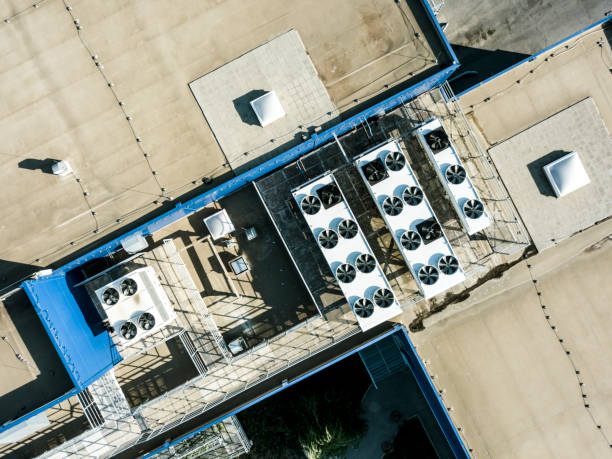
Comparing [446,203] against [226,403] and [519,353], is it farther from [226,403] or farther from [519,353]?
[226,403]

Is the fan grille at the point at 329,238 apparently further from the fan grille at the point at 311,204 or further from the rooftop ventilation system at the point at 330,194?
the rooftop ventilation system at the point at 330,194

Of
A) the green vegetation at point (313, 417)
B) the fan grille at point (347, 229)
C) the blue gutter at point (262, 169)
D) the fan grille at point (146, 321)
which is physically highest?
the blue gutter at point (262, 169)

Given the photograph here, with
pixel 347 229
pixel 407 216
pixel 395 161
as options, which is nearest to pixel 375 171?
pixel 395 161

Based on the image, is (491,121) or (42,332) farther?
(491,121)

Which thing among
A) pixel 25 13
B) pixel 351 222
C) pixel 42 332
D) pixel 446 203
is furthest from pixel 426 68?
pixel 42 332

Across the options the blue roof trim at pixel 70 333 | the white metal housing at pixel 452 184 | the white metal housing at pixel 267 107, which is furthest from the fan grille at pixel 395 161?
the blue roof trim at pixel 70 333

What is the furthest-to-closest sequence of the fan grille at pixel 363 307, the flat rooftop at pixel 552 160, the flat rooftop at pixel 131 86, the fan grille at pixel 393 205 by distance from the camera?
the flat rooftop at pixel 552 160 < the flat rooftop at pixel 131 86 < the fan grille at pixel 363 307 < the fan grille at pixel 393 205

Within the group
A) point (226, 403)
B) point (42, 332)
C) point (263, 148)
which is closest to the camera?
point (42, 332)
